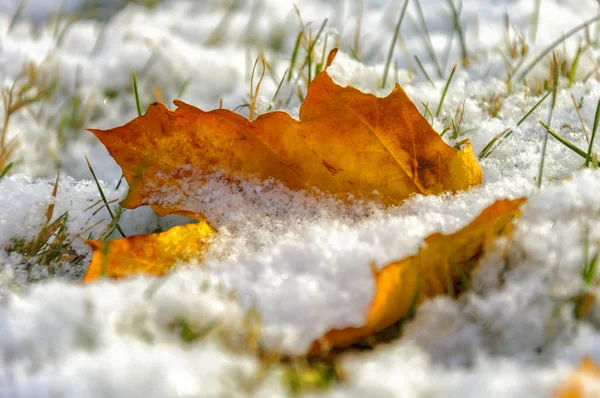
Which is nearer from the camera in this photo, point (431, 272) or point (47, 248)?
point (431, 272)

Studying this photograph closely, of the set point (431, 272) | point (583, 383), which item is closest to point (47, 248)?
point (431, 272)

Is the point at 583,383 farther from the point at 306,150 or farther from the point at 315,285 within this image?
the point at 306,150

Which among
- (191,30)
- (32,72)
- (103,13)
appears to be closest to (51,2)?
(103,13)

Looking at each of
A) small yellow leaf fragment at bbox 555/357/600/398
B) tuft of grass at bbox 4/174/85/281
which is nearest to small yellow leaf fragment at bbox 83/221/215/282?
tuft of grass at bbox 4/174/85/281

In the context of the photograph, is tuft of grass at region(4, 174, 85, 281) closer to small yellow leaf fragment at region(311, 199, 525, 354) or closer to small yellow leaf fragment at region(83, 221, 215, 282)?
small yellow leaf fragment at region(83, 221, 215, 282)

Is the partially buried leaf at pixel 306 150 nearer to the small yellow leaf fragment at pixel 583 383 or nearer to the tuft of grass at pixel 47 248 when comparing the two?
the tuft of grass at pixel 47 248

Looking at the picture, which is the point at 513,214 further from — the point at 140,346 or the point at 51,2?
the point at 51,2

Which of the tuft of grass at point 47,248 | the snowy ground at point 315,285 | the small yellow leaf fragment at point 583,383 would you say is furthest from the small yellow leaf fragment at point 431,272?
the tuft of grass at point 47,248
